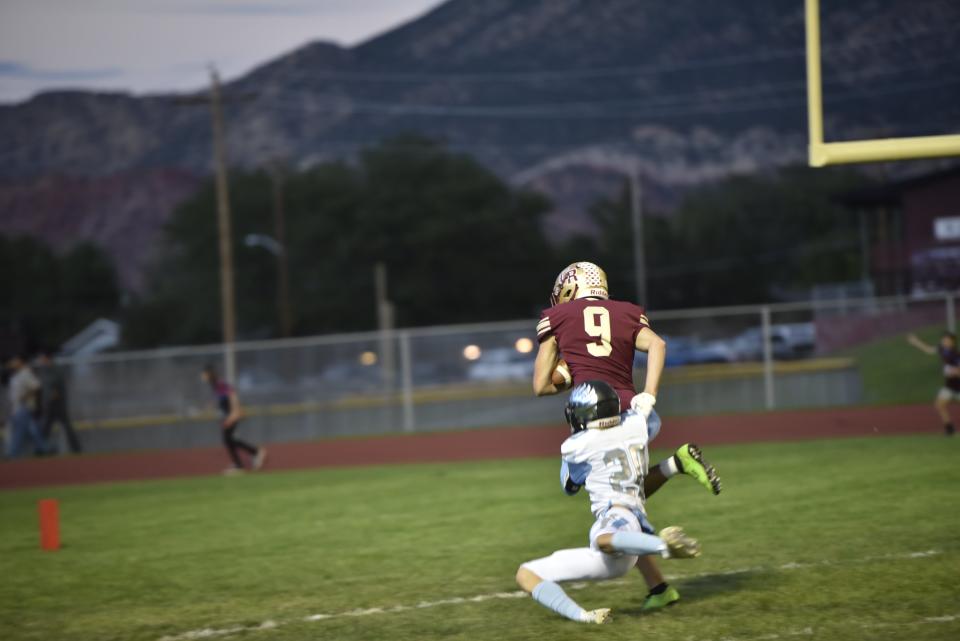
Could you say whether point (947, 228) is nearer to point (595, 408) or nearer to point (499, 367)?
point (499, 367)

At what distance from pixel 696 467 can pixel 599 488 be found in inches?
22.1

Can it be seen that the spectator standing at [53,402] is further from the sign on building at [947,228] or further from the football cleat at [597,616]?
the sign on building at [947,228]

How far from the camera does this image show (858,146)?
1003cm

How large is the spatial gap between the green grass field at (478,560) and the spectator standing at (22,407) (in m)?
10.9

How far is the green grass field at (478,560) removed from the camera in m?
7.62

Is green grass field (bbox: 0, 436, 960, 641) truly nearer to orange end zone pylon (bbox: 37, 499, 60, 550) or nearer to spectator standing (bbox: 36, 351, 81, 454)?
orange end zone pylon (bbox: 37, 499, 60, 550)

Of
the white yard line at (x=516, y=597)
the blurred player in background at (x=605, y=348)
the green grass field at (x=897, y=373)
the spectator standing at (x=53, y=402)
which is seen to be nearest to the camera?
the white yard line at (x=516, y=597)

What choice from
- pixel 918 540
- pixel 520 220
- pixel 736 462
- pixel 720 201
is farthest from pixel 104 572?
pixel 720 201

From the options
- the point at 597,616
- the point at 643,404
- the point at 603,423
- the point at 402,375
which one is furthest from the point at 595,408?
the point at 402,375

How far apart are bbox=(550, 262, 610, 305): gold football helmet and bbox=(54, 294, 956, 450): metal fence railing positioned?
73.1 ft

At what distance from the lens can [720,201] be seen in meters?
146

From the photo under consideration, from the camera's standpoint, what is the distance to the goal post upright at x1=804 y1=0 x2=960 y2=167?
9789 mm

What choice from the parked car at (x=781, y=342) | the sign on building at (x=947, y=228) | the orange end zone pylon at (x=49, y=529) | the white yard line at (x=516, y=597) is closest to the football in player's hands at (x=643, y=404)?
the white yard line at (x=516, y=597)

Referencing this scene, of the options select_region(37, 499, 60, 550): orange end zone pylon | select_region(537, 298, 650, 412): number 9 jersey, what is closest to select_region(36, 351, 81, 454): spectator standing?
select_region(37, 499, 60, 550): orange end zone pylon
